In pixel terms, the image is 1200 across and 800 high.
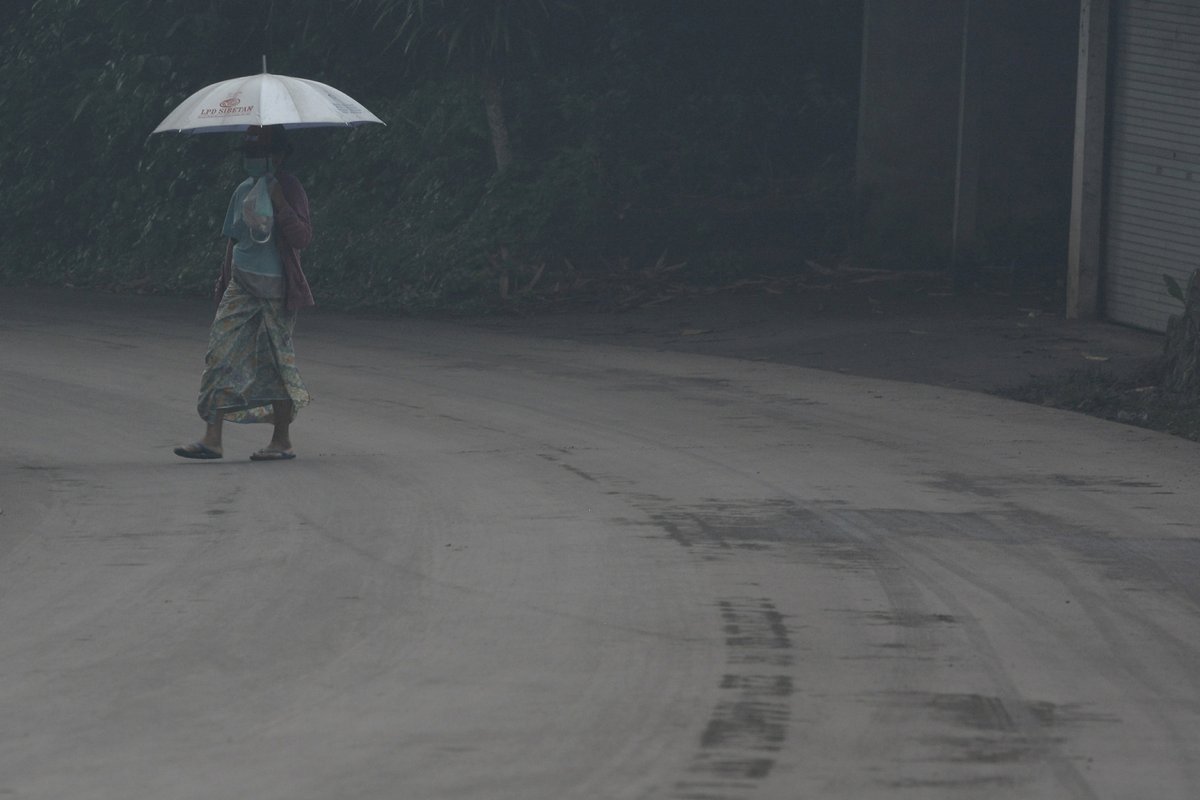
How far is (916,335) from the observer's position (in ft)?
51.4

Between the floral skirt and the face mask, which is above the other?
the face mask

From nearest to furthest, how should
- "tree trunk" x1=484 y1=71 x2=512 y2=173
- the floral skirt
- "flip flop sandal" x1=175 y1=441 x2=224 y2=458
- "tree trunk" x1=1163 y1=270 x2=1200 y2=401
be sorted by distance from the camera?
1. the floral skirt
2. "flip flop sandal" x1=175 y1=441 x2=224 y2=458
3. "tree trunk" x1=1163 y1=270 x2=1200 y2=401
4. "tree trunk" x1=484 y1=71 x2=512 y2=173

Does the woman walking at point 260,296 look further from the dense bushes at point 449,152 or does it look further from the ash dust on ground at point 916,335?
the dense bushes at point 449,152

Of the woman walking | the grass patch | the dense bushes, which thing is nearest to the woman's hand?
the woman walking

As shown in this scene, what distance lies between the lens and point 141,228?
23.8 meters

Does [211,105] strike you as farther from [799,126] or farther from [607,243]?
[799,126]

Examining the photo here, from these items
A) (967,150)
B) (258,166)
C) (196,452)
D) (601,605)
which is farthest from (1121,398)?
(967,150)

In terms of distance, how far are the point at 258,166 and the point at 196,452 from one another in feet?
5.12

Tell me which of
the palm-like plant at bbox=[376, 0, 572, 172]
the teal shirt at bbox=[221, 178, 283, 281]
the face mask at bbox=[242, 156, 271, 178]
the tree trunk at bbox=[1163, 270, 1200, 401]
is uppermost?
the palm-like plant at bbox=[376, 0, 572, 172]

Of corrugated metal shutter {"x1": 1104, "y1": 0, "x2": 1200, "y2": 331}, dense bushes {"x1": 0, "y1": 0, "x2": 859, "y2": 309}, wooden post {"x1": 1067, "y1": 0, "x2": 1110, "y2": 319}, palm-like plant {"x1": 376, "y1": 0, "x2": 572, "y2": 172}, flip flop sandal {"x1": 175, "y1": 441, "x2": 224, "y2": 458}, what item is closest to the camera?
flip flop sandal {"x1": 175, "y1": 441, "x2": 224, "y2": 458}

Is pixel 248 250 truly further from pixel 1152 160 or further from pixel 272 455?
pixel 1152 160

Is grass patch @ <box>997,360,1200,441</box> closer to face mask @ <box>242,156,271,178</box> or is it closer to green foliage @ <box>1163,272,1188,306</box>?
green foliage @ <box>1163,272,1188,306</box>

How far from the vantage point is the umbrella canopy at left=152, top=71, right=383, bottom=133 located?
9.19 metres

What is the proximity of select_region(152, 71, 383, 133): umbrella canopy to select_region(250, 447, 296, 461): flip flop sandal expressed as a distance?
1.72 m
